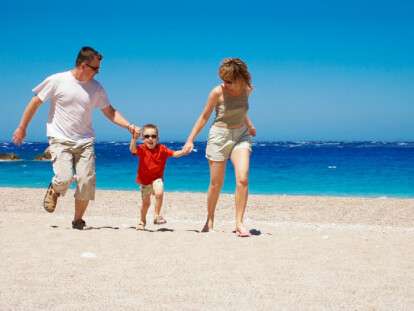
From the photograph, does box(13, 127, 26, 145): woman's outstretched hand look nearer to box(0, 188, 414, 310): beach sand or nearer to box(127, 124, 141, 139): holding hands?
box(0, 188, 414, 310): beach sand

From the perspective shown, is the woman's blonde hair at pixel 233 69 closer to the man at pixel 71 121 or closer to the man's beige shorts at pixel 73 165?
the man at pixel 71 121

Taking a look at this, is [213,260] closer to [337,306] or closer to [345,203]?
[337,306]

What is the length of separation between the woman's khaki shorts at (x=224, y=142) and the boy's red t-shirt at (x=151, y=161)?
1.81 feet

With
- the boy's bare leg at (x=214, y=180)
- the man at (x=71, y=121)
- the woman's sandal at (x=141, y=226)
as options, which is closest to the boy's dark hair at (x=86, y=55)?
the man at (x=71, y=121)

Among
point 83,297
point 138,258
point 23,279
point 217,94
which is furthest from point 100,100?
point 83,297

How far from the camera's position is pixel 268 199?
15.5 metres

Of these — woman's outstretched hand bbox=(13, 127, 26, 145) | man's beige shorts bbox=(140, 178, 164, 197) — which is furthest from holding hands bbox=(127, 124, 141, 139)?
woman's outstretched hand bbox=(13, 127, 26, 145)

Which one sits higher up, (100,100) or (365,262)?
(100,100)

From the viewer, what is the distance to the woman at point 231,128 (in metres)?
6.31

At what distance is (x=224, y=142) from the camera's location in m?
6.53

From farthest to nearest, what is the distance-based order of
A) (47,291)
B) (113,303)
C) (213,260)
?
1. (213,260)
2. (47,291)
3. (113,303)

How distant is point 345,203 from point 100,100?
950cm

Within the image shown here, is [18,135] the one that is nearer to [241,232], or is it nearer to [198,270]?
[241,232]

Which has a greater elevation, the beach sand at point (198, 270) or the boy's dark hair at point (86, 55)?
the boy's dark hair at point (86, 55)
